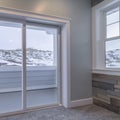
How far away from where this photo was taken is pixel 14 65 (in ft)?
9.57

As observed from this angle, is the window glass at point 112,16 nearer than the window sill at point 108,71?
No

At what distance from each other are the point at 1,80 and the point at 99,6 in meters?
2.58

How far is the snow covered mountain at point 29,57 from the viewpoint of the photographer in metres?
2.85

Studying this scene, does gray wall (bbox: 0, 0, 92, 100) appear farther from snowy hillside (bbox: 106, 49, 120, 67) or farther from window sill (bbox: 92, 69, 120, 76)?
snowy hillside (bbox: 106, 49, 120, 67)

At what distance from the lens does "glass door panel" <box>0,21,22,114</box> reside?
2.83 metres

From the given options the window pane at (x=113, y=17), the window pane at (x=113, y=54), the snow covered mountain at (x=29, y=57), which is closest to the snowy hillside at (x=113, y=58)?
the window pane at (x=113, y=54)

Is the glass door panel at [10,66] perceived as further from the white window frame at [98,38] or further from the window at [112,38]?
the window at [112,38]

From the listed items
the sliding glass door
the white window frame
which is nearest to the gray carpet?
the sliding glass door

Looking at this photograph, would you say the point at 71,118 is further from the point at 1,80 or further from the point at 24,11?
the point at 24,11

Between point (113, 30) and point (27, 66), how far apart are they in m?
1.97

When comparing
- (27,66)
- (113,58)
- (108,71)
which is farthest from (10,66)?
(113,58)

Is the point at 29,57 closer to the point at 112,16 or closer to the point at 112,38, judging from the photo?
the point at 112,38

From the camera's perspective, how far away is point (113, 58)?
10.4 ft

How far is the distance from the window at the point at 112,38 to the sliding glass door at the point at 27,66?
3.79 feet
